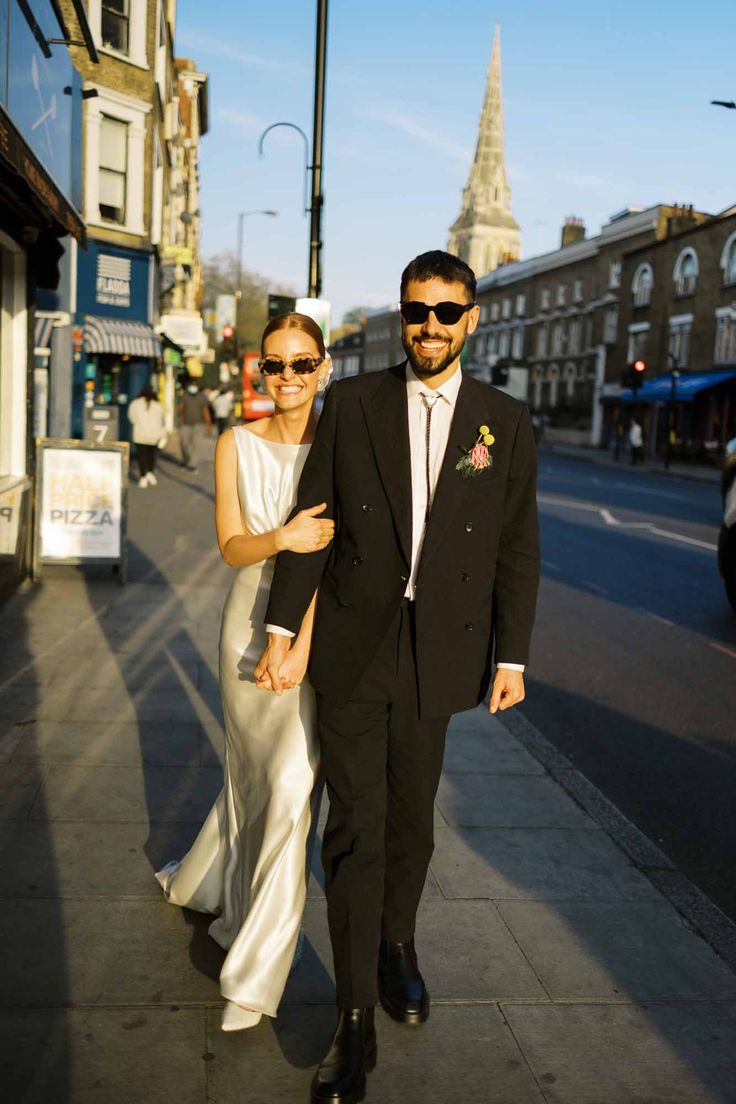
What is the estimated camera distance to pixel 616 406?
55031 millimetres

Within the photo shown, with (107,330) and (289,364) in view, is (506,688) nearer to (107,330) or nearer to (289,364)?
(289,364)

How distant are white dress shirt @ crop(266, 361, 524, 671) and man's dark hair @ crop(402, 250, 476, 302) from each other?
0.85ft

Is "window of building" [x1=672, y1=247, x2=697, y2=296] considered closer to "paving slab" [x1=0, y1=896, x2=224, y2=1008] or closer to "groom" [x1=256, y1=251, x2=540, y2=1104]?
"groom" [x1=256, y1=251, x2=540, y2=1104]

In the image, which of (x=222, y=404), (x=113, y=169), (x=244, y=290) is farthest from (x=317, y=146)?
(x=244, y=290)

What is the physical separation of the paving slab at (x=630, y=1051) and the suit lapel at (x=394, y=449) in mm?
1388

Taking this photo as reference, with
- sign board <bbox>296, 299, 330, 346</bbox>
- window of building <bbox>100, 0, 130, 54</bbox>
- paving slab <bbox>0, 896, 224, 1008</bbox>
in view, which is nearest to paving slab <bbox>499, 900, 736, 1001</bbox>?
paving slab <bbox>0, 896, 224, 1008</bbox>

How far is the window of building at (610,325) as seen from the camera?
2229 inches

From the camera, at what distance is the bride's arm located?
9.59ft

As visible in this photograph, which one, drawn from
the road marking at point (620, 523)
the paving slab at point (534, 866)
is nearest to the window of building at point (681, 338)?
the road marking at point (620, 523)

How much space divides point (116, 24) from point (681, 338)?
2965cm

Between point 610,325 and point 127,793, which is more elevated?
point 610,325

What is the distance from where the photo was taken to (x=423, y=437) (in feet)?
9.82

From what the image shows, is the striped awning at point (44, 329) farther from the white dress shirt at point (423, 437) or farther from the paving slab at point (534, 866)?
the white dress shirt at point (423, 437)

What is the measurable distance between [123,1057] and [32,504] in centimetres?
783
